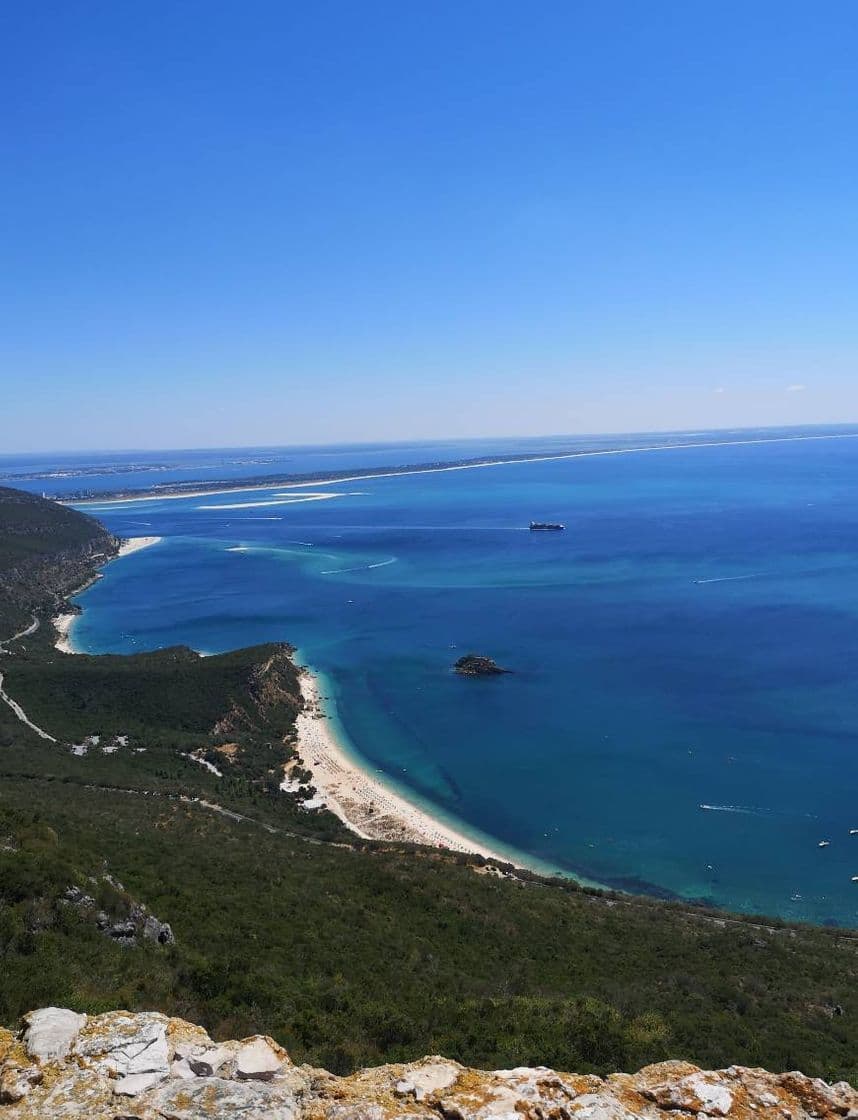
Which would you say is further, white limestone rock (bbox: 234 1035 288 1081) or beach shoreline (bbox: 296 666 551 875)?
beach shoreline (bbox: 296 666 551 875)

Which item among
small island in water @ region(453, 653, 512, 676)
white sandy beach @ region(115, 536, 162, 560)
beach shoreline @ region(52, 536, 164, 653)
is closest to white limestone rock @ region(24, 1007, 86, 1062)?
small island in water @ region(453, 653, 512, 676)

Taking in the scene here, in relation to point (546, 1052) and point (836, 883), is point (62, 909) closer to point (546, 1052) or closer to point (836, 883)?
point (546, 1052)

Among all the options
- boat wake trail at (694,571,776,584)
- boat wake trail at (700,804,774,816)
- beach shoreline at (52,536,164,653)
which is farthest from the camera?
boat wake trail at (694,571,776,584)

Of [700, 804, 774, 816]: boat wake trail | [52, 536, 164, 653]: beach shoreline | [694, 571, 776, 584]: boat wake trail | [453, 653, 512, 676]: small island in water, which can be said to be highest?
[694, 571, 776, 584]: boat wake trail

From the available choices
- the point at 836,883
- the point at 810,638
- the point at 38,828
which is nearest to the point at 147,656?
the point at 38,828

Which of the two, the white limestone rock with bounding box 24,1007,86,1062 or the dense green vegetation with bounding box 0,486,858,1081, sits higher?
the white limestone rock with bounding box 24,1007,86,1062

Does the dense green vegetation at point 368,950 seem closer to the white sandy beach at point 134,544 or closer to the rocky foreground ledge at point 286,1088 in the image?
the rocky foreground ledge at point 286,1088

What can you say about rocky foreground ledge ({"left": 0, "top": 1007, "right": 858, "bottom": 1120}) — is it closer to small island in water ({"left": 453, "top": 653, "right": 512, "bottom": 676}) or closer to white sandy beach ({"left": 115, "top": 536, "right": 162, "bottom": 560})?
small island in water ({"left": 453, "top": 653, "right": 512, "bottom": 676})
